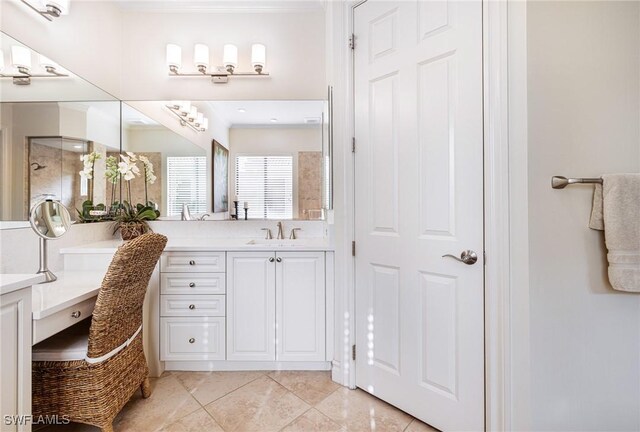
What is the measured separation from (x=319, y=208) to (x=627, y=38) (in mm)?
1960

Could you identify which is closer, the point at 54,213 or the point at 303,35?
the point at 54,213

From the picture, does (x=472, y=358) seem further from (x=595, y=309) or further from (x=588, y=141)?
(x=588, y=141)

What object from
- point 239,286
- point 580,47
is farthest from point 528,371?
point 239,286

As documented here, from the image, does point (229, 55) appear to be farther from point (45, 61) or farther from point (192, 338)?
point (192, 338)

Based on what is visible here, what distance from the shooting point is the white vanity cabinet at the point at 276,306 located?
1.93 meters

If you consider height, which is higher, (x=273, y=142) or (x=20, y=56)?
(x=20, y=56)

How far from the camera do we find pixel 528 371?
1155 mm

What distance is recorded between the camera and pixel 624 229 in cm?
108

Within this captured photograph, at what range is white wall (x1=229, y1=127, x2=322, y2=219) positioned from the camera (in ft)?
7.97

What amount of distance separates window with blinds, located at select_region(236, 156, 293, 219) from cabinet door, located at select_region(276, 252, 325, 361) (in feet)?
2.09

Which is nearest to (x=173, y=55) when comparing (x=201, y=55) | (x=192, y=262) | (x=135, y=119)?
(x=201, y=55)

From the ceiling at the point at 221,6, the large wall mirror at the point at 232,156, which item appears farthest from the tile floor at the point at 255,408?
the ceiling at the point at 221,6

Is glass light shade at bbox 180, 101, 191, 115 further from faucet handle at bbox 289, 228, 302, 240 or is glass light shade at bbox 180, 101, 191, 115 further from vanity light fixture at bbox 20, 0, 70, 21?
faucet handle at bbox 289, 228, 302, 240

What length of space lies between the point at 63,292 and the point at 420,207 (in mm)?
1869
